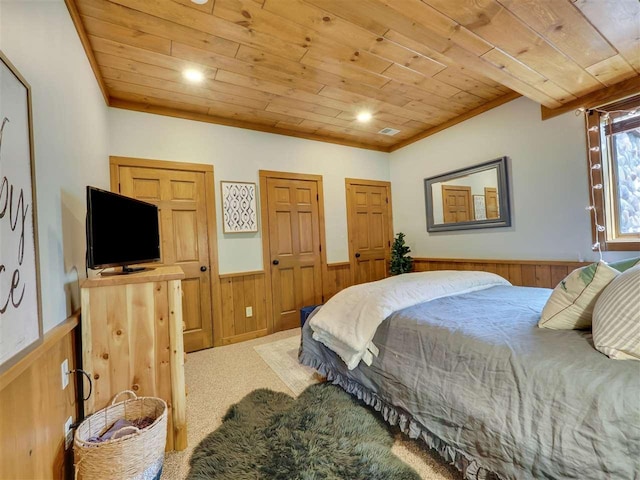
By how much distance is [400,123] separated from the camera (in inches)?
139

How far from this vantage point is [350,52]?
212cm

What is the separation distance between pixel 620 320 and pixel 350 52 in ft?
7.25

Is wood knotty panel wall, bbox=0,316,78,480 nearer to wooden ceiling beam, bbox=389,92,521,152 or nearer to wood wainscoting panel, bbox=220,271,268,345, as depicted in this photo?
wood wainscoting panel, bbox=220,271,268,345

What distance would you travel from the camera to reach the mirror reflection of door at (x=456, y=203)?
3.36 meters

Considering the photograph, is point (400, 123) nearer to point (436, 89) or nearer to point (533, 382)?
point (436, 89)

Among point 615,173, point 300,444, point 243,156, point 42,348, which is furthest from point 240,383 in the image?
point 615,173

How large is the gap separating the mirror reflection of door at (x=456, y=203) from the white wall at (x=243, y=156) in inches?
44.0

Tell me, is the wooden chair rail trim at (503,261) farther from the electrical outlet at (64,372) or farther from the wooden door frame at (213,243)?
the electrical outlet at (64,372)

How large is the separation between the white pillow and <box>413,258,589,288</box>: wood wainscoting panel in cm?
166

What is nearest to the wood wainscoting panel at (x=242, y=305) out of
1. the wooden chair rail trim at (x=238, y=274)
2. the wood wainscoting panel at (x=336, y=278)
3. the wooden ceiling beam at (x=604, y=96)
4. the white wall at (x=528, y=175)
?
the wooden chair rail trim at (x=238, y=274)

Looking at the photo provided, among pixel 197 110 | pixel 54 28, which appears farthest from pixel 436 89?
pixel 54 28

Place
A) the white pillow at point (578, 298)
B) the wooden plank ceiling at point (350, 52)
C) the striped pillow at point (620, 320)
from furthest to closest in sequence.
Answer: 1. the wooden plank ceiling at point (350, 52)
2. the white pillow at point (578, 298)
3. the striped pillow at point (620, 320)

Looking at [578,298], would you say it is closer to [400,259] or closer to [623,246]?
[623,246]

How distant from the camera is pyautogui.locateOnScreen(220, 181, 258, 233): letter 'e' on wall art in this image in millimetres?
3152
